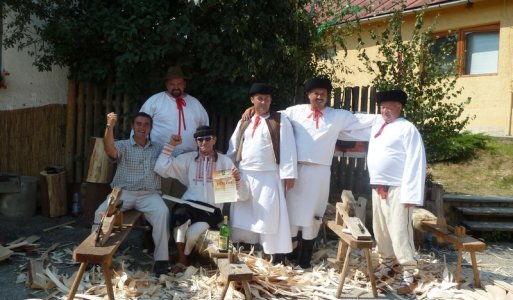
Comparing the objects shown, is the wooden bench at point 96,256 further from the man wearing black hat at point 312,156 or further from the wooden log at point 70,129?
the wooden log at point 70,129

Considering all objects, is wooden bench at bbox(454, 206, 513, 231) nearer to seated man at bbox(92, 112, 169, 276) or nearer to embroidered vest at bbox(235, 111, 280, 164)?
embroidered vest at bbox(235, 111, 280, 164)

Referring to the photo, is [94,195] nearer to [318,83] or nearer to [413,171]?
[318,83]

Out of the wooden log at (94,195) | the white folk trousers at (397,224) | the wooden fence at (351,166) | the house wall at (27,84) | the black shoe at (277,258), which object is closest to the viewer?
the white folk trousers at (397,224)

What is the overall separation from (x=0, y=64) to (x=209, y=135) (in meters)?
4.03

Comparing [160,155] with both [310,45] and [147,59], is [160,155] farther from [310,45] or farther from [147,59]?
[310,45]

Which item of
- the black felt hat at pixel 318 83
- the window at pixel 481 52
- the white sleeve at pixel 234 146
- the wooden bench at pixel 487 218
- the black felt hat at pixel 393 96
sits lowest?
the wooden bench at pixel 487 218

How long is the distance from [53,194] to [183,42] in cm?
272

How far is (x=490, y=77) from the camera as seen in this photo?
38.5 feet

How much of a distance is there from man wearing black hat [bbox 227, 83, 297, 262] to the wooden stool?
103 centimetres

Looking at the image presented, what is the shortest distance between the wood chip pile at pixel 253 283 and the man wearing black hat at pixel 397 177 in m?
0.33

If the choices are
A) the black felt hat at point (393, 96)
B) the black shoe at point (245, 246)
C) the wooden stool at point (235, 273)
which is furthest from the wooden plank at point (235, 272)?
the black felt hat at point (393, 96)

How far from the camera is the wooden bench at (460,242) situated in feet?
16.8

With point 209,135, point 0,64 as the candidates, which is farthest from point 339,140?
point 0,64

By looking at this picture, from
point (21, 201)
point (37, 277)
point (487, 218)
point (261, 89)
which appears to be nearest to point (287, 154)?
point (261, 89)
